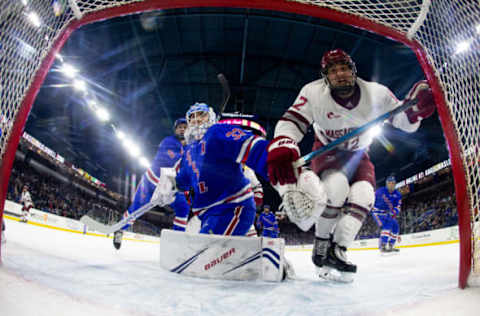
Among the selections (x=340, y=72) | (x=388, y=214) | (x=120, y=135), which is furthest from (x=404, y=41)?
(x=120, y=135)

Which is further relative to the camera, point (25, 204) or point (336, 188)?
point (25, 204)

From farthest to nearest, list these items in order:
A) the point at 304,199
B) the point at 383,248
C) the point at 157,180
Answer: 1. the point at 383,248
2. the point at 157,180
3. the point at 304,199

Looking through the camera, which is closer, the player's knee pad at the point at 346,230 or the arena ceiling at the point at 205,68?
the player's knee pad at the point at 346,230

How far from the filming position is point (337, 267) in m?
1.55

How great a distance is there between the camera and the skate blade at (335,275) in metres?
1.50

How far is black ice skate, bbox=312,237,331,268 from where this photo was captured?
1.68m

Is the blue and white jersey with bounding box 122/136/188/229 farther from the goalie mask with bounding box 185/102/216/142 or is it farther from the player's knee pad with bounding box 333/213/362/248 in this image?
the player's knee pad with bounding box 333/213/362/248

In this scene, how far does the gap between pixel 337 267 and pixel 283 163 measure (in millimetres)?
700

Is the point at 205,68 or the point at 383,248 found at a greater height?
the point at 205,68

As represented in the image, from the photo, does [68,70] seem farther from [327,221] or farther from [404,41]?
[404,41]

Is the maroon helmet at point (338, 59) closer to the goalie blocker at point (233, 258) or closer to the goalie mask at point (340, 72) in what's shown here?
the goalie mask at point (340, 72)

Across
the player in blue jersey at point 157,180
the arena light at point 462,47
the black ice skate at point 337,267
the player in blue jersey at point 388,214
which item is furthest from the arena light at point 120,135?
the arena light at point 462,47

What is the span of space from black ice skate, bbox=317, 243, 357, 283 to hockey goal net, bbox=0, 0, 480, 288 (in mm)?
544

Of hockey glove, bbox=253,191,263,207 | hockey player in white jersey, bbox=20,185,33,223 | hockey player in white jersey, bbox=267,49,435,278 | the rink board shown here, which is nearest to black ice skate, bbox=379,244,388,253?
the rink board
